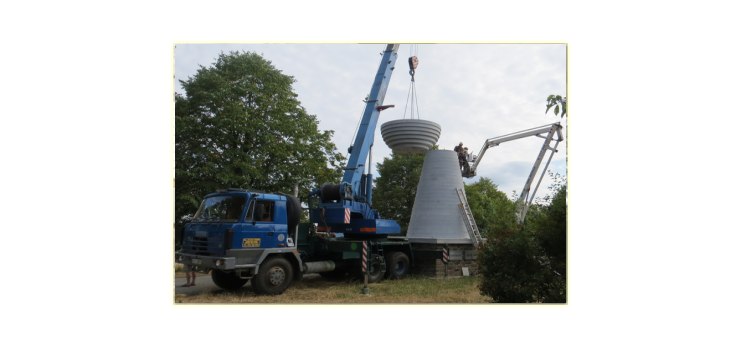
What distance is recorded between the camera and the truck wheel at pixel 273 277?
342 inches

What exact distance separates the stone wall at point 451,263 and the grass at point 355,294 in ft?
3.29

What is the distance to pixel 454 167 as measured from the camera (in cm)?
1381

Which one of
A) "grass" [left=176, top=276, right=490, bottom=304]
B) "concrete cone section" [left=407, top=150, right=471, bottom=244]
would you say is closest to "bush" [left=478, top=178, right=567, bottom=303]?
"grass" [left=176, top=276, right=490, bottom=304]

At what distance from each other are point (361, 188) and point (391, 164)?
18464 mm

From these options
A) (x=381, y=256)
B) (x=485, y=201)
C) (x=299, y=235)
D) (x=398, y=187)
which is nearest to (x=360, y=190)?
(x=381, y=256)

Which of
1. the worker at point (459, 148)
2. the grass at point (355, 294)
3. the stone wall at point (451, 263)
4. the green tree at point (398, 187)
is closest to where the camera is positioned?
the grass at point (355, 294)

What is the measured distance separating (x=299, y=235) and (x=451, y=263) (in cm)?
476

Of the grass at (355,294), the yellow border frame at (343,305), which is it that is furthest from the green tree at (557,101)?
the grass at (355,294)

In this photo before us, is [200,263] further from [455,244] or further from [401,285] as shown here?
[455,244]

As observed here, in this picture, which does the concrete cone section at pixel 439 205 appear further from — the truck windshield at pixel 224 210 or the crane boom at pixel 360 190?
the truck windshield at pixel 224 210

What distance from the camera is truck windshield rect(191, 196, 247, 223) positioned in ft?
28.3

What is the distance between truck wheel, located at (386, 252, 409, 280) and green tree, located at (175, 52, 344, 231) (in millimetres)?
4429

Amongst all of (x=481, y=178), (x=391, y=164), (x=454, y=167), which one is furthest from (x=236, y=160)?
(x=481, y=178)

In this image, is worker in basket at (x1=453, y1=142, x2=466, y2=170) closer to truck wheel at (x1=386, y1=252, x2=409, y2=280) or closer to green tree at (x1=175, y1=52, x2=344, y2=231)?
truck wheel at (x1=386, y1=252, x2=409, y2=280)
